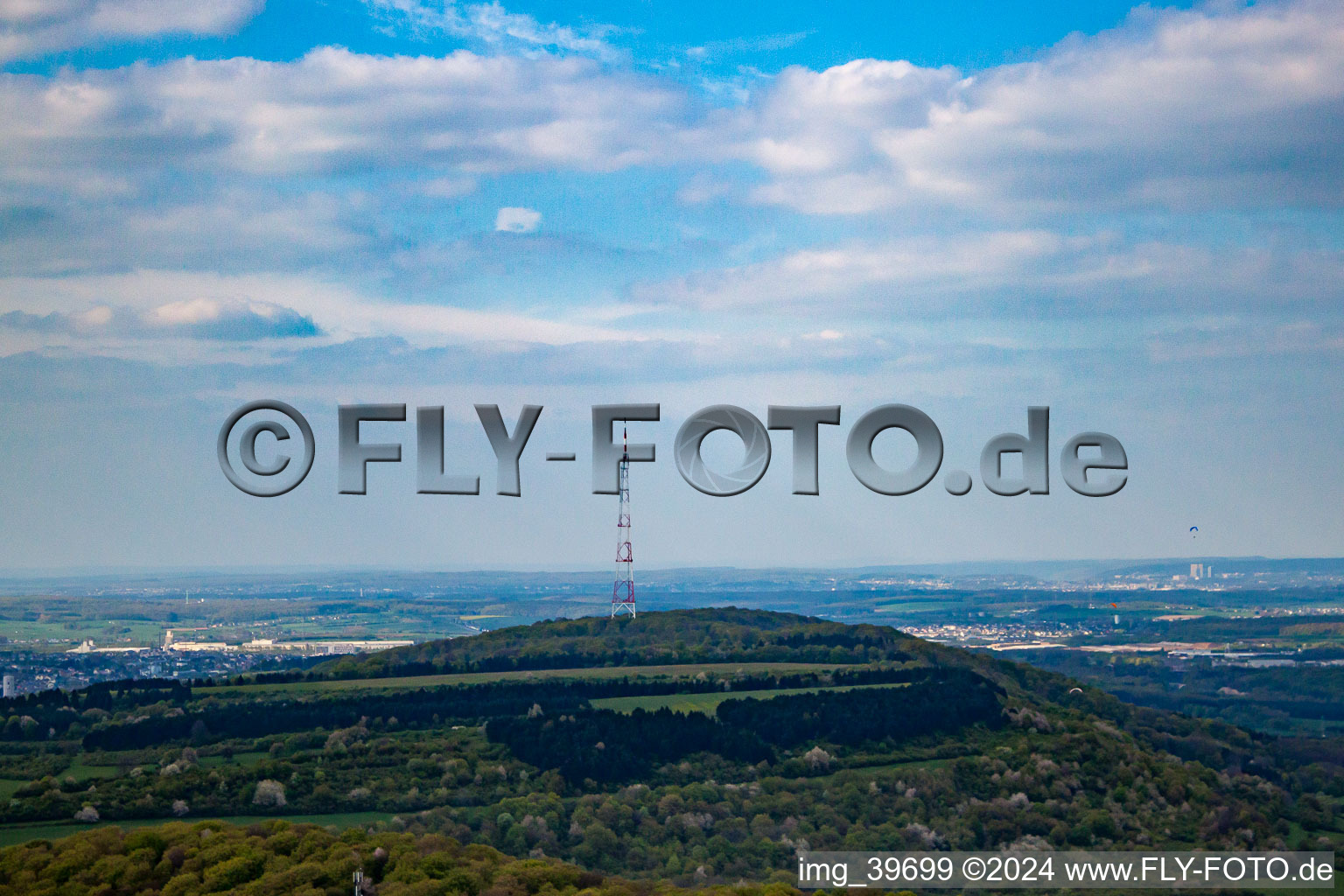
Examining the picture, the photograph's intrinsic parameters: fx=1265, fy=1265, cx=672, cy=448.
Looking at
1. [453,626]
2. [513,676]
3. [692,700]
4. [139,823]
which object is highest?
[513,676]

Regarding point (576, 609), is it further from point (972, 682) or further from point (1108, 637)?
point (972, 682)

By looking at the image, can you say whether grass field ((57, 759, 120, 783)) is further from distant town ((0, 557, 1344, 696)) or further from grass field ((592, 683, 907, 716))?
distant town ((0, 557, 1344, 696))

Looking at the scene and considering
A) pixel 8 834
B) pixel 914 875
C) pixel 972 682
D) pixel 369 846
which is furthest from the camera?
pixel 972 682

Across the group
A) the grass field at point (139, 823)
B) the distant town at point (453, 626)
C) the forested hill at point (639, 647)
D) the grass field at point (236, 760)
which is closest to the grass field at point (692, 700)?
the forested hill at point (639, 647)

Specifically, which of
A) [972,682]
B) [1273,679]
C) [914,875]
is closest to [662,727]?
[972,682]

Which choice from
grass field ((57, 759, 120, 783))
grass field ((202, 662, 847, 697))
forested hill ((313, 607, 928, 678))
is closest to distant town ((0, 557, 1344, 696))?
forested hill ((313, 607, 928, 678))

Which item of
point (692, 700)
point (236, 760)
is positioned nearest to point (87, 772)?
point (236, 760)

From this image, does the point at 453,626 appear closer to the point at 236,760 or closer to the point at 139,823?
the point at 236,760
